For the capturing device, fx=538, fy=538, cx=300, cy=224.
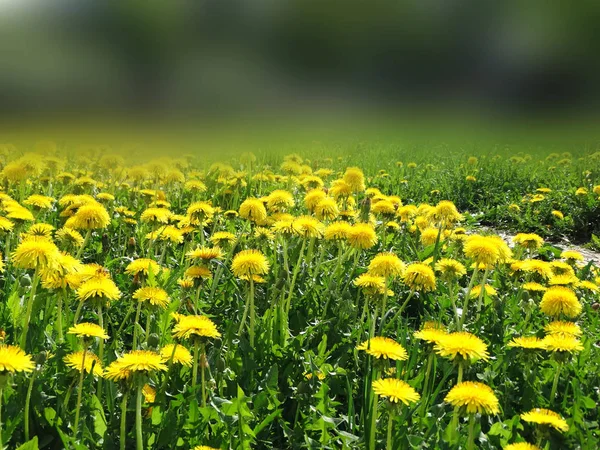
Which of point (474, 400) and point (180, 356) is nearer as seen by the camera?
point (474, 400)

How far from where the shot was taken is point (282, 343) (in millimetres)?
1923

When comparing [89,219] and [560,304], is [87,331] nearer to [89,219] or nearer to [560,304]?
[89,219]

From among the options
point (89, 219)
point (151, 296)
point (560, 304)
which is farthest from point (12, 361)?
point (560, 304)

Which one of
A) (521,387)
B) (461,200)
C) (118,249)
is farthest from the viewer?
(461,200)

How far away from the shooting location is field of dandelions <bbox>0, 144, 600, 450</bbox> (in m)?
1.35

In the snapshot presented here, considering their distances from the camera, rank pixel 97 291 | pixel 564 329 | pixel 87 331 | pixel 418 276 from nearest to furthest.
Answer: pixel 87 331
pixel 97 291
pixel 564 329
pixel 418 276

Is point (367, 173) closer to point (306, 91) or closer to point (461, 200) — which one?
point (461, 200)

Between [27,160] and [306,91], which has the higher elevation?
[306,91]

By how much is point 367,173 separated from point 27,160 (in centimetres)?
471

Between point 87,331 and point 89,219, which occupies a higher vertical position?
point 89,219

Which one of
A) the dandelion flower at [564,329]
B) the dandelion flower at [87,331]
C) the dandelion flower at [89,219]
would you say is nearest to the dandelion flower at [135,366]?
the dandelion flower at [87,331]

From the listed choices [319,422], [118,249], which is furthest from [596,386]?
[118,249]

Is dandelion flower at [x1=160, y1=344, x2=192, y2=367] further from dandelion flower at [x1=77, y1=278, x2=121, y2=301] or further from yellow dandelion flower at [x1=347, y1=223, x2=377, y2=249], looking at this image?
yellow dandelion flower at [x1=347, y1=223, x2=377, y2=249]

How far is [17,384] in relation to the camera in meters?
1.45
